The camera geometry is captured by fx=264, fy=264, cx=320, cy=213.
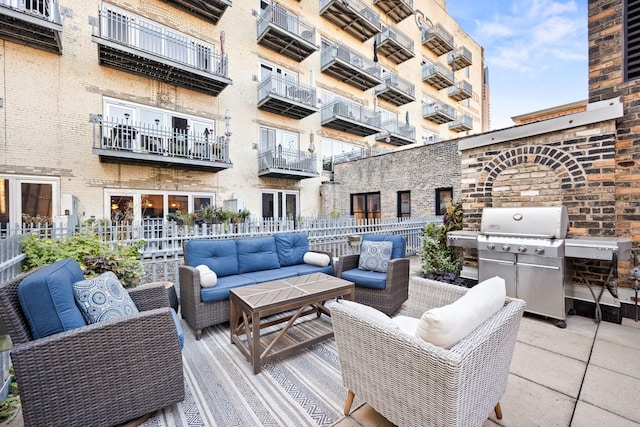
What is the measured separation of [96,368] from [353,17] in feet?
49.0

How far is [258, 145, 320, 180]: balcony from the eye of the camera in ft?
33.2

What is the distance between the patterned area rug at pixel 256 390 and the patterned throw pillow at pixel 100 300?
785mm

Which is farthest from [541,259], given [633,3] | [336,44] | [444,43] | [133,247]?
[444,43]

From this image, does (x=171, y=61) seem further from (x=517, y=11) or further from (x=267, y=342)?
(x=517, y=11)

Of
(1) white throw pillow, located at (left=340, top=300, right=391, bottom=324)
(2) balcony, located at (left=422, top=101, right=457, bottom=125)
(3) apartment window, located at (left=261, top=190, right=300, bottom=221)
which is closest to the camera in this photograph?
(1) white throw pillow, located at (left=340, top=300, right=391, bottom=324)

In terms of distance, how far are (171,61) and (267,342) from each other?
27.2ft

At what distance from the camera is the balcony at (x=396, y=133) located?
13875 millimetres

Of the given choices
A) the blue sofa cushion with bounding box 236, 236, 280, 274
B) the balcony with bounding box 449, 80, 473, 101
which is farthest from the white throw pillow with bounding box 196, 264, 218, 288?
the balcony with bounding box 449, 80, 473, 101

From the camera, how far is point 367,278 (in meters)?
3.56

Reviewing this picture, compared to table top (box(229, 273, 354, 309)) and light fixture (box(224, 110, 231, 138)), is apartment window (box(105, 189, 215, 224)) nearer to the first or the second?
light fixture (box(224, 110, 231, 138))

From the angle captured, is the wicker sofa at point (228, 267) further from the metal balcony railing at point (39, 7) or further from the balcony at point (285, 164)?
the metal balcony railing at point (39, 7)

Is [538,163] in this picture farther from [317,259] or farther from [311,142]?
[311,142]

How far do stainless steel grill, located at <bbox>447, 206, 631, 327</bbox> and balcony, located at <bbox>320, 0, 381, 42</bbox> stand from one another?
40.1 feet

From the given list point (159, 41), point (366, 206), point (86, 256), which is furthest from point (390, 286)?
point (159, 41)
